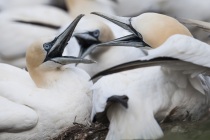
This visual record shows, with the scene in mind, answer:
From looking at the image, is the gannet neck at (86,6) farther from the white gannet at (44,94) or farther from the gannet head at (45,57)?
the gannet head at (45,57)

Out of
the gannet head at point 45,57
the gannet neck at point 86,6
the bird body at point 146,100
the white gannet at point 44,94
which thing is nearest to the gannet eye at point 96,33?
the white gannet at point 44,94

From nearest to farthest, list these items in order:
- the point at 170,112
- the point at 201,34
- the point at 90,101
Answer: the point at 170,112 → the point at 90,101 → the point at 201,34

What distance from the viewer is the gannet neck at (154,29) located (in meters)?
6.56

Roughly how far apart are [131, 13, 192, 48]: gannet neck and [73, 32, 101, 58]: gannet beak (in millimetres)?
A: 960

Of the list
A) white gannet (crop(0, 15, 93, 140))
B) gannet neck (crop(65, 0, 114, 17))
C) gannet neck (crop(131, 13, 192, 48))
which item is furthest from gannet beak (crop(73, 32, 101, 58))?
gannet neck (crop(65, 0, 114, 17))

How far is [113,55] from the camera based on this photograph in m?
7.71

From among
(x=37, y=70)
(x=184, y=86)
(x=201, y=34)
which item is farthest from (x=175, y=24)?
(x=201, y=34)

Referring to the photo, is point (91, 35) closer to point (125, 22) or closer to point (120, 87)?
point (125, 22)

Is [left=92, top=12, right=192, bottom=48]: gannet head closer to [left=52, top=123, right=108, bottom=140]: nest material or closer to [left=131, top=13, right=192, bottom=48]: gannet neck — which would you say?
[left=131, top=13, right=192, bottom=48]: gannet neck

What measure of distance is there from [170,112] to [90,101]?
0.75m

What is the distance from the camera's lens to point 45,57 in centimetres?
680

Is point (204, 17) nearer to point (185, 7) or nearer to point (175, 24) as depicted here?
point (185, 7)

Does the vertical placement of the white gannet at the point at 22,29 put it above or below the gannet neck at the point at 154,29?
above

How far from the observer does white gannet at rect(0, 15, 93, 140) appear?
20.7 ft
